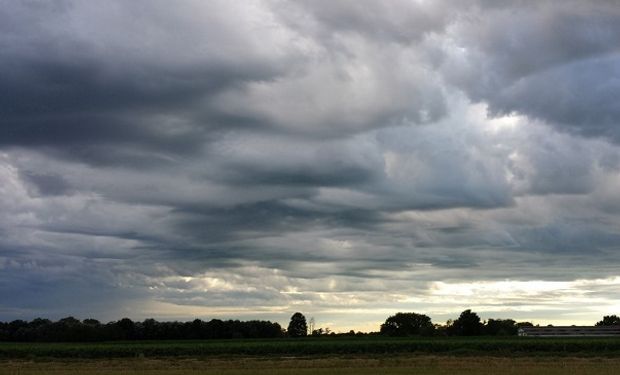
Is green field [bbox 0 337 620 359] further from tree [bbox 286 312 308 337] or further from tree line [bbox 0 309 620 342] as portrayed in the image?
tree [bbox 286 312 308 337]

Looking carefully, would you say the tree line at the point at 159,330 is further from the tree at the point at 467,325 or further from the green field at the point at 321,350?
the green field at the point at 321,350

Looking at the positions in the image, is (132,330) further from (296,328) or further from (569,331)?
(569,331)

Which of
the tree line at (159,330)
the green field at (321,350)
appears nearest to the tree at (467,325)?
the tree line at (159,330)

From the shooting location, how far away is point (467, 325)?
180250 mm

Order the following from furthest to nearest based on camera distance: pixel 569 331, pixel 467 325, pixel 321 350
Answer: pixel 467 325 < pixel 569 331 < pixel 321 350

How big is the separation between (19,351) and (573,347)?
2808 inches

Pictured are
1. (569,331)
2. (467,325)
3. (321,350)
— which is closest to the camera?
(321,350)

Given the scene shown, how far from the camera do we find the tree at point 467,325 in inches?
7087

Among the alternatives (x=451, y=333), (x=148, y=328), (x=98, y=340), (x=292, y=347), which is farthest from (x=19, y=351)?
(x=451, y=333)

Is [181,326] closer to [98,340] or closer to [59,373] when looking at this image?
[98,340]

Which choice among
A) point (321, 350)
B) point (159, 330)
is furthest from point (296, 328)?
point (321, 350)

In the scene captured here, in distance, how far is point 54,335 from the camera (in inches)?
6339

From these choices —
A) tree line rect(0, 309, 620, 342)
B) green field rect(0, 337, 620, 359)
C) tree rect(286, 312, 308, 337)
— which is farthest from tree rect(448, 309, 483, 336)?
green field rect(0, 337, 620, 359)

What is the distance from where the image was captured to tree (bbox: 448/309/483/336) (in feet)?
591
